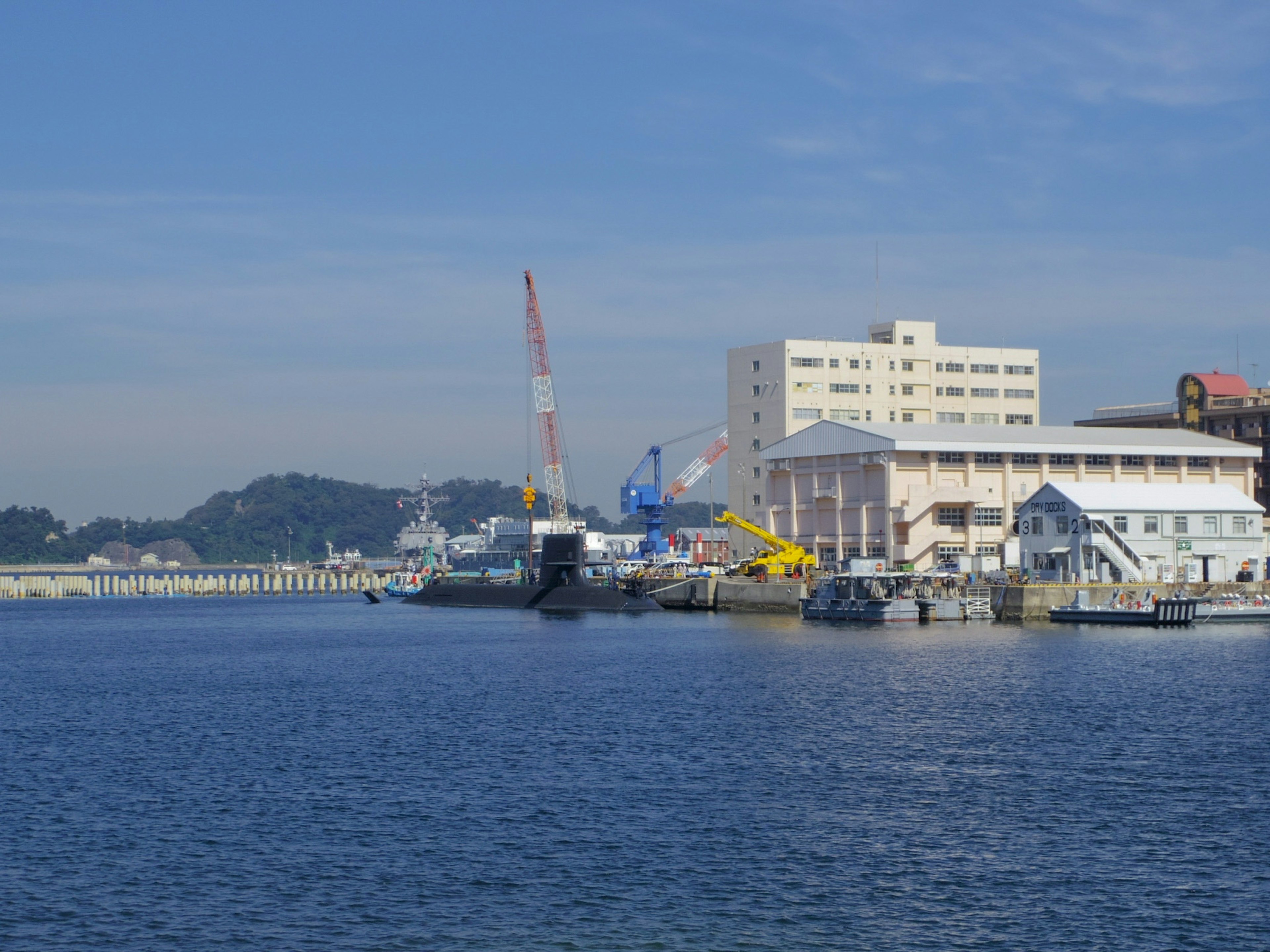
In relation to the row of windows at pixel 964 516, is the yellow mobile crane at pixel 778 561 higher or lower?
lower

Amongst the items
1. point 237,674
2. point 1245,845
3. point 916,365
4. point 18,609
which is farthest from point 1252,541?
Answer: point 18,609

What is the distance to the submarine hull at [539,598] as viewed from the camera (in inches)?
4751

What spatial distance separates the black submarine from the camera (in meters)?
121

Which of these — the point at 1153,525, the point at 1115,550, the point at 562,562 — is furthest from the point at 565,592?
the point at 1153,525

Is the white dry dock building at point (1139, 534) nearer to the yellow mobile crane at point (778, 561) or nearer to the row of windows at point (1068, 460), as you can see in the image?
the row of windows at point (1068, 460)

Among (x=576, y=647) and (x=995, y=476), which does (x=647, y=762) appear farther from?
(x=995, y=476)

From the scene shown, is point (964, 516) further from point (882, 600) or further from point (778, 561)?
point (882, 600)

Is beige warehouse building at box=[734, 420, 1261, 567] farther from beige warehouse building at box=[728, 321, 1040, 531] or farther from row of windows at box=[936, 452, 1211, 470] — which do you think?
beige warehouse building at box=[728, 321, 1040, 531]

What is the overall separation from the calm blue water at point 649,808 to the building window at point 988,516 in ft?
163

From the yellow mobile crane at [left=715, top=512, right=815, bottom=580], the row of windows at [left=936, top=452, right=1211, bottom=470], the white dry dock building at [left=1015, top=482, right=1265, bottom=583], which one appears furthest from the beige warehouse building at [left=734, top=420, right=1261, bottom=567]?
the white dry dock building at [left=1015, top=482, right=1265, bottom=583]

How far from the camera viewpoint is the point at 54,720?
50.1m

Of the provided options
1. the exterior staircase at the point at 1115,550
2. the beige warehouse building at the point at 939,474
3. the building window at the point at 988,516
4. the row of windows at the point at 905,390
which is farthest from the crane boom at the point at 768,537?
the exterior staircase at the point at 1115,550

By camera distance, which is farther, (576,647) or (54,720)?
(576,647)

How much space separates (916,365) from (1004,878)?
121 m
